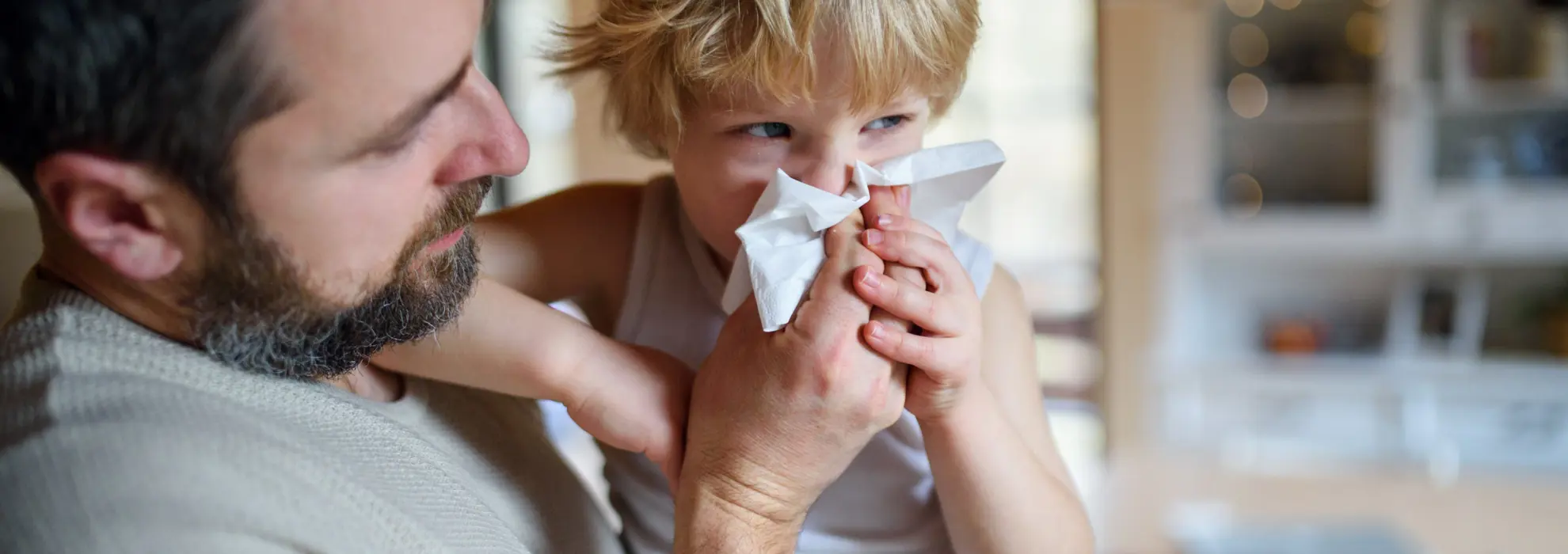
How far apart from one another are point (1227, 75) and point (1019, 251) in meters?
1.46

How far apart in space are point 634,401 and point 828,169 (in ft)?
0.73

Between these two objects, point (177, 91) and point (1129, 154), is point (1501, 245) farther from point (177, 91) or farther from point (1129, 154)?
point (177, 91)

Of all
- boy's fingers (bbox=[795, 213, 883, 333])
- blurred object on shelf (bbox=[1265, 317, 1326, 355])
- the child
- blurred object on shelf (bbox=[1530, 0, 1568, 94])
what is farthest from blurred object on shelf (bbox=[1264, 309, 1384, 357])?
boy's fingers (bbox=[795, 213, 883, 333])

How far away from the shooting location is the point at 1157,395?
374 centimetres

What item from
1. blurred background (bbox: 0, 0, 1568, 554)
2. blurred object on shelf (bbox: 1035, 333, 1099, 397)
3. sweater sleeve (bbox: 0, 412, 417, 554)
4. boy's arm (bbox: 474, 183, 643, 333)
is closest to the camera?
sweater sleeve (bbox: 0, 412, 417, 554)

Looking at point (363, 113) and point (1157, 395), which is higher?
point (363, 113)

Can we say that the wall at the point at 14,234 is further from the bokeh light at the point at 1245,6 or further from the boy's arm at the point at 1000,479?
the bokeh light at the point at 1245,6

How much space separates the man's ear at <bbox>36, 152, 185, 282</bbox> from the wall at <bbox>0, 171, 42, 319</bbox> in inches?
17.4

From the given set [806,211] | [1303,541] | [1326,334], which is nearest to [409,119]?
[806,211]

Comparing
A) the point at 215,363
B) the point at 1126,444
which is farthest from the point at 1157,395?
the point at 215,363

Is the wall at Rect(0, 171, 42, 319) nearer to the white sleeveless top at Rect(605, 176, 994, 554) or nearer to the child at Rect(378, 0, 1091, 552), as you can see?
the child at Rect(378, 0, 1091, 552)

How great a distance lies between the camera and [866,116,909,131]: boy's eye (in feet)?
2.72

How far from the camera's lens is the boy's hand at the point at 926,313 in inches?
28.9

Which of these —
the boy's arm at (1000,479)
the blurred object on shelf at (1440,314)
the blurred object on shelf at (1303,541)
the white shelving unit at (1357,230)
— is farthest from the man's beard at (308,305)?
the blurred object on shelf at (1440,314)
